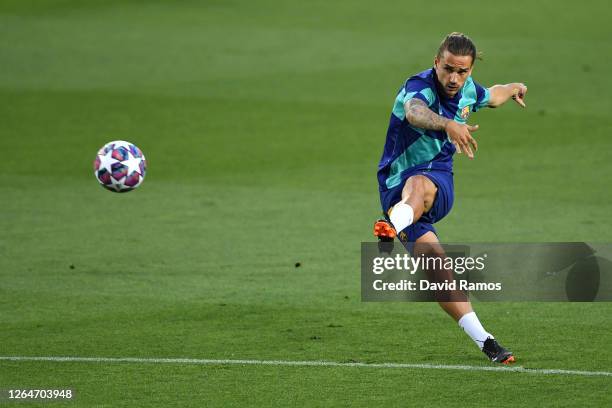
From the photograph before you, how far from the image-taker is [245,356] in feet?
28.4

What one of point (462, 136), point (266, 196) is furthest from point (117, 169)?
point (266, 196)

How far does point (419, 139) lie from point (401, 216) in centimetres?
72

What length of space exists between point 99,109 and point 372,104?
494 centimetres

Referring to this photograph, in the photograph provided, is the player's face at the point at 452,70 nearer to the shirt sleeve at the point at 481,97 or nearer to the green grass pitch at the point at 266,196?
the shirt sleeve at the point at 481,97

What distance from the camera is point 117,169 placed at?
35.6 feet

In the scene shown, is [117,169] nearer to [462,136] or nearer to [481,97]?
[481,97]

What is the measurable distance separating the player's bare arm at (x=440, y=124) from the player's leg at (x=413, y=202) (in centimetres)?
48

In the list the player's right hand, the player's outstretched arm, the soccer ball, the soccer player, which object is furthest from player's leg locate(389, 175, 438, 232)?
the soccer ball

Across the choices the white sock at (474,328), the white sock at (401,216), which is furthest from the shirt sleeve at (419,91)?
the white sock at (474,328)

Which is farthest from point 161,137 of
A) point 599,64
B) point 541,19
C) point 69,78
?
point 541,19

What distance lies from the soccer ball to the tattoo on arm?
359 cm

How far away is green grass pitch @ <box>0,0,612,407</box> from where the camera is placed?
325 inches

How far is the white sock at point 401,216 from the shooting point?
779cm

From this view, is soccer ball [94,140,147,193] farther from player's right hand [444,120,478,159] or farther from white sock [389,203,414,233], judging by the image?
player's right hand [444,120,478,159]
